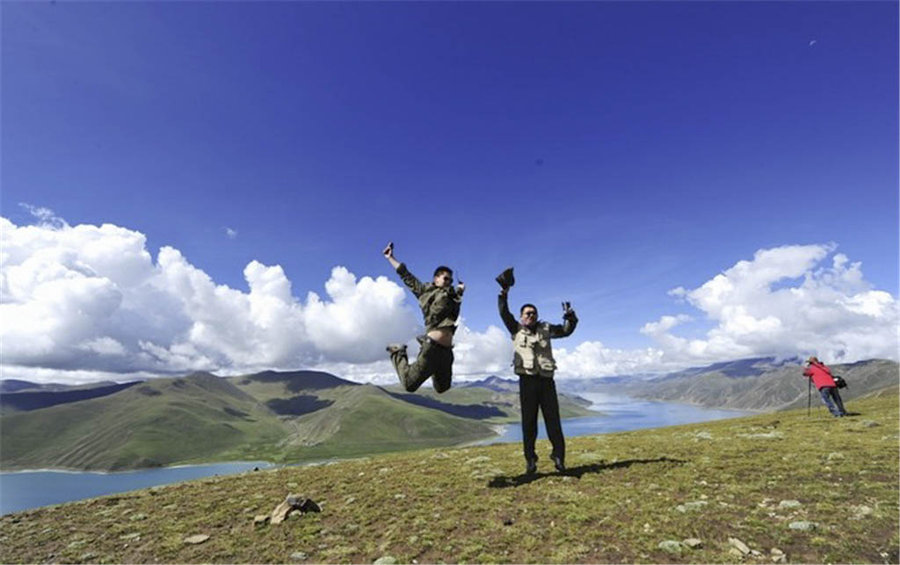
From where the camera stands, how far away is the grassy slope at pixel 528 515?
738 centimetres

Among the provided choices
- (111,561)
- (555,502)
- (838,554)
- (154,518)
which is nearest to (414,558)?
(555,502)

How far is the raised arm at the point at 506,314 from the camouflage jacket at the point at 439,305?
5.12 ft

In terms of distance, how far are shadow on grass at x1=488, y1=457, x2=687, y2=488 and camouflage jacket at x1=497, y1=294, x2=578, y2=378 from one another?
9.27 feet

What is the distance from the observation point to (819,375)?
2577cm

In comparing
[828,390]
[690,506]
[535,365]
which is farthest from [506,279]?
[828,390]

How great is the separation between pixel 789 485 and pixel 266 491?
550 inches

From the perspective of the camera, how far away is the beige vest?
38.5 ft

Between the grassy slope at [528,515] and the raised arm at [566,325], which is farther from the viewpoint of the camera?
the raised arm at [566,325]

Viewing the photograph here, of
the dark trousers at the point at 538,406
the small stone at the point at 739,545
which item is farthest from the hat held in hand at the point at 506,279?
the small stone at the point at 739,545

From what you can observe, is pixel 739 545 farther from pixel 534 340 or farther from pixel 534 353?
pixel 534 340

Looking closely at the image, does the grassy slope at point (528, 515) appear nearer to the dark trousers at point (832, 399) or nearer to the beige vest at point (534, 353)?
the beige vest at point (534, 353)

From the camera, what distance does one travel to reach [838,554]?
6.75 m

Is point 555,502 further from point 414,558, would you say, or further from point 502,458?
point 502,458

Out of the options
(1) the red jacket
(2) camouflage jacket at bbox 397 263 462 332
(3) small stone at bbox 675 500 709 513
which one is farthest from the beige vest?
(1) the red jacket
